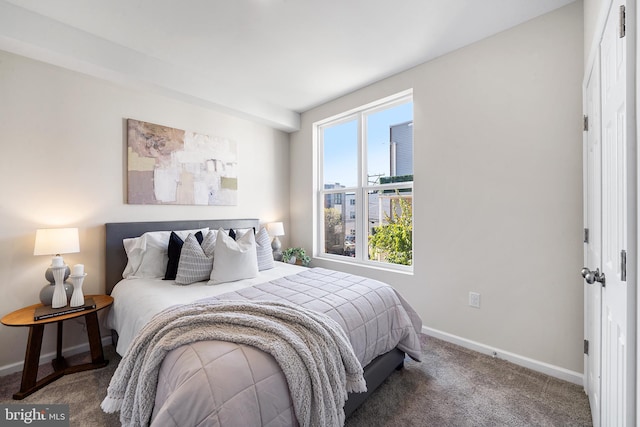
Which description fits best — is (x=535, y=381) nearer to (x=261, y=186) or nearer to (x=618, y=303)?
(x=618, y=303)

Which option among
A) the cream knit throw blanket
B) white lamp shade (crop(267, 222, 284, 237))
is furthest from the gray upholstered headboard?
the cream knit throw blanket

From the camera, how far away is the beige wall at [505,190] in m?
1.94

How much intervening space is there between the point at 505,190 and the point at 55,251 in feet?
11.2

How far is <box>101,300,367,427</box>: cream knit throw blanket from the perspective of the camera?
1.12 metres

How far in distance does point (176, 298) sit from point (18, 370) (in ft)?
4.95

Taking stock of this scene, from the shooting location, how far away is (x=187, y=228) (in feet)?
9.62

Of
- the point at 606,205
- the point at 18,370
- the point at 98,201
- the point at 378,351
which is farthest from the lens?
the point at 98,201

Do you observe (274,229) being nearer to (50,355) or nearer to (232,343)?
(50,355)

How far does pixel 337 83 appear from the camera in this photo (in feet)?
10.0

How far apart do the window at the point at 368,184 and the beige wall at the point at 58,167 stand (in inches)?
71.5

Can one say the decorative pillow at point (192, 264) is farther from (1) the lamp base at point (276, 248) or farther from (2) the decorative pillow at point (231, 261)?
(1) the lamp base at point (276, 248)

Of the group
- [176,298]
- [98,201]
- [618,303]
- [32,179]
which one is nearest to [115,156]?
[98,201]

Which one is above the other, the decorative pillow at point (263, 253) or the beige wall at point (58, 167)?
the beige wall at point (58, 167)
